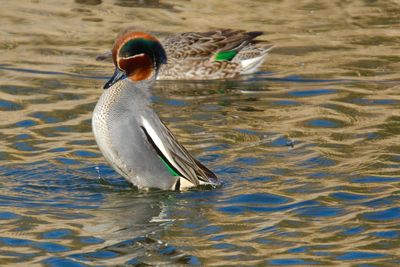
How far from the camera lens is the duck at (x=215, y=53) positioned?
12758 millimetres

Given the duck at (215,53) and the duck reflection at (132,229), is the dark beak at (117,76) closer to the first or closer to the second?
the duck reflection at (132,229)

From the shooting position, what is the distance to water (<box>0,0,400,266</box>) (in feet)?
24.0

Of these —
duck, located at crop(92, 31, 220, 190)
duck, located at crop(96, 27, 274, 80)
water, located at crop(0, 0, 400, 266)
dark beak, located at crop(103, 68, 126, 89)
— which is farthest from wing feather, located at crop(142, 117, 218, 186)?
duck, located at crop(96, 27, 274, 80)

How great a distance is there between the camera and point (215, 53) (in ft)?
42.5

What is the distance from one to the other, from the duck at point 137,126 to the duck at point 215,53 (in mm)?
4423

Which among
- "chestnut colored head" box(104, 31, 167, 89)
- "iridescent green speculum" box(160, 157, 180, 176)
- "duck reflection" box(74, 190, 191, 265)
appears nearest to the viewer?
"duck reflection" box(74, 190, 191, 265)

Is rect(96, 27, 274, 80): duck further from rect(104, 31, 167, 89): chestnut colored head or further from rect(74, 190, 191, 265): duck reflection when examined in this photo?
rect(74, 190, 191, 265): duck reflection

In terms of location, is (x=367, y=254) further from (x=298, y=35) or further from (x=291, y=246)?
(x=298, y=35)

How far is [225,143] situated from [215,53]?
3394 millimetres

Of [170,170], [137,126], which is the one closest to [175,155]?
[170,170]

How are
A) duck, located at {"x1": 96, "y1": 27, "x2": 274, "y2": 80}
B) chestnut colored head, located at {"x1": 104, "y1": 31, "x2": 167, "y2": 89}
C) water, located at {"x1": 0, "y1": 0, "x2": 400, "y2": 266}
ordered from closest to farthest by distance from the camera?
water, located at {"x1": 0, "y1": 0, "x2": 400, "y2": 266}
chestnut colored head, located at {"x1": 104, "y1": 31, "x2": 167, "y2": 89}
duck, located at {"x1": 96, "y1": 27, "x2": 274, "y2": 80}

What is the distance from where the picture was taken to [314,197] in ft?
26.9

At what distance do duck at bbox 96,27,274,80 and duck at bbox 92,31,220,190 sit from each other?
4423 millimetres

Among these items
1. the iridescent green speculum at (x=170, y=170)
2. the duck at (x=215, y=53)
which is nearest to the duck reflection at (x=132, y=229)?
the iridescent green speculum at (x=170, y=170)
